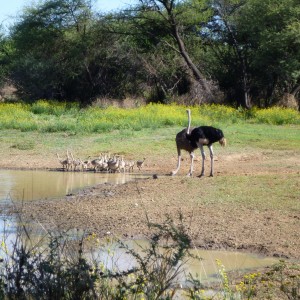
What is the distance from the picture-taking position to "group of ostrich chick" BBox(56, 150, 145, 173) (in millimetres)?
20234

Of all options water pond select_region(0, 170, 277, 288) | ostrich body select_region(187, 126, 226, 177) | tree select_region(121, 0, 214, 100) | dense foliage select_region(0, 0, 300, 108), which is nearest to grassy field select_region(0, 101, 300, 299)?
water pond select_region(0, 170, 277, 288)

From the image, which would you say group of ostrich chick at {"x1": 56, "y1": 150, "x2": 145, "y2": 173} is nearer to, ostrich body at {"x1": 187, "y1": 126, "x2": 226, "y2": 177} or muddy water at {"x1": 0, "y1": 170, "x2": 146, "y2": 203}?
muddy water at {"x1": 0, "y1": 170, "x2": 146, "y2": 203}

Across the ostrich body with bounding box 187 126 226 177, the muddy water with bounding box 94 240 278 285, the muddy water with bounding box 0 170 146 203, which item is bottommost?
the muddy water with bounding box 0 170 146 203

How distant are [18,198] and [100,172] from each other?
5303 millimetres

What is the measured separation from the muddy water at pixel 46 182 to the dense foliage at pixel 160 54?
18.7 metres

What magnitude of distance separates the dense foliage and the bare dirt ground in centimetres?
2094

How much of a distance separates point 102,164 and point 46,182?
227 centimetres

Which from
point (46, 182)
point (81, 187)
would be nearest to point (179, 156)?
point (81, 187)

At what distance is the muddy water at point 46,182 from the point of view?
16.5 metres

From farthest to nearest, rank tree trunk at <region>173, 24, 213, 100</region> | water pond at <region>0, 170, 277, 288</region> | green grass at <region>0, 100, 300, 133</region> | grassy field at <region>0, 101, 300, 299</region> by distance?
tree trunk at <region>173, 24, 213, 100</region> < green grass at <region>0, 100, 300, 133</region> < grassy field at <region>0, 101, 300, 299</region> < water pond at <region>0, 170, 277, 288</region>

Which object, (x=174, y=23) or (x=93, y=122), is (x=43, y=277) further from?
(x=174, y=23)

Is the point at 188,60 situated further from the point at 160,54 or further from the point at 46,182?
the point at 46,182

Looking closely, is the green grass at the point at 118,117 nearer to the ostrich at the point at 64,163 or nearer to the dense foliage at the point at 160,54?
the dense foliage at the point at 160,54

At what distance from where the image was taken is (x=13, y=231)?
1152 centimetres
